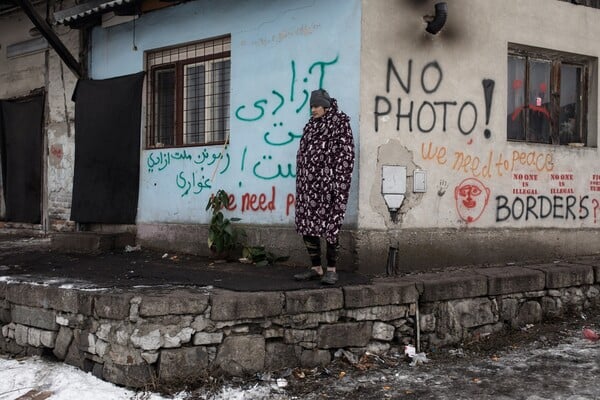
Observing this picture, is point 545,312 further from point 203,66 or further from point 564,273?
point 203,66

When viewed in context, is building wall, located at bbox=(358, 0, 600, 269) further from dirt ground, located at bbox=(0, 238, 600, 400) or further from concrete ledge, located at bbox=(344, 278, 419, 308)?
dirt ground, located at bbox=(0, 238, 600, 400)

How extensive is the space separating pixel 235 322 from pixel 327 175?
5.30 feet

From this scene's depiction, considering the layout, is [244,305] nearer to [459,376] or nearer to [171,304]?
[171,304]

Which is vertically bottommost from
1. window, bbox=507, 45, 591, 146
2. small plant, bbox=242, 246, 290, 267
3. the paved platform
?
the paved platform

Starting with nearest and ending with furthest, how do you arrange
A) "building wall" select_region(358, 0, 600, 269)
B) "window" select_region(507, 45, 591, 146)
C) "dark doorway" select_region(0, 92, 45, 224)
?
1. "building wall" select_region(358, 0, 600, 269)
2. "window" select_region(507, 45, 591, 146)
3. "dark doorway" select_region(0, 92, 45, 224)

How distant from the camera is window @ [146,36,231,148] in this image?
8.03 meters

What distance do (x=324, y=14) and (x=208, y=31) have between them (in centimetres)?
181

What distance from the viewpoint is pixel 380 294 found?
5.72m

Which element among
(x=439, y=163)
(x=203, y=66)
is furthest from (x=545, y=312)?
(x=203, y=66)

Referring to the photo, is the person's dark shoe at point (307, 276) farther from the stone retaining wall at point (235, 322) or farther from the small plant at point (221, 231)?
the small plant at point (221, 231)

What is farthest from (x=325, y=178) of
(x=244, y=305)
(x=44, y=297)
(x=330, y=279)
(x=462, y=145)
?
(x=44, y=297)

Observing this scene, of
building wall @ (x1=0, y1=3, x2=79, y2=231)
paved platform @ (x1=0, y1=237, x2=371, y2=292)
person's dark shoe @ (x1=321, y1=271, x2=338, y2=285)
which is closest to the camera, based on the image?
person's dark shoe @ (x1=321, y1=271, x2=338, y2=285)

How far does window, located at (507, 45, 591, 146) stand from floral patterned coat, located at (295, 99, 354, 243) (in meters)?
2.96

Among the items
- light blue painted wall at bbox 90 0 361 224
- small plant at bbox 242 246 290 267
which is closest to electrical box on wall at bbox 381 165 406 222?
light blue painted wall at bbox 90 0 361 224
